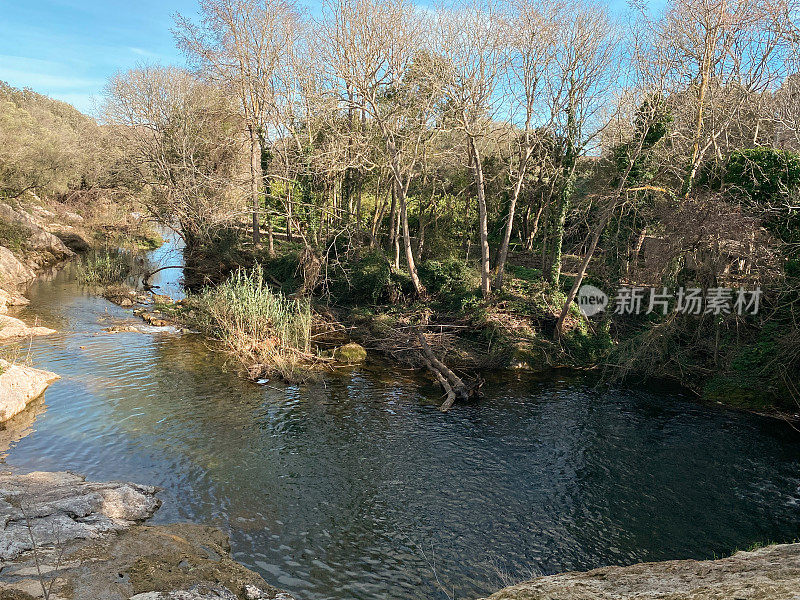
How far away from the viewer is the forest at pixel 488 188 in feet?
46.2

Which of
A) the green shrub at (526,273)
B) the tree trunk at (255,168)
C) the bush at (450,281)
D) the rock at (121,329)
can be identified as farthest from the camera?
the tree trunk at (255,168)

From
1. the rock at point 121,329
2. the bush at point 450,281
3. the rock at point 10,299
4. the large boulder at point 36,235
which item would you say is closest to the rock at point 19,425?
the rock at point 121,329

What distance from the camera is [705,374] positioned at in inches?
591

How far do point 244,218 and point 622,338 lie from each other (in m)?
18.3

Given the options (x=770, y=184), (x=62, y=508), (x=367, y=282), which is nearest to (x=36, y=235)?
(x=367, y=282)

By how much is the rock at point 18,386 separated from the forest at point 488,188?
445 centimetres

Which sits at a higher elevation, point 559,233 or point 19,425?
point 559,233

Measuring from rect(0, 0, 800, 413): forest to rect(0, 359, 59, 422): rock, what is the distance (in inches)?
175

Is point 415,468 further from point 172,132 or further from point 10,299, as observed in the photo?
point 172,132

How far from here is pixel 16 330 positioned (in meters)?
16.3

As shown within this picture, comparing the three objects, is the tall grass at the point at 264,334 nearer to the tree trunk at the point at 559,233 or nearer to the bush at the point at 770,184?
the tree trunk at the point at 559,233

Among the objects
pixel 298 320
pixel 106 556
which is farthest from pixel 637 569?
pixel 298 320

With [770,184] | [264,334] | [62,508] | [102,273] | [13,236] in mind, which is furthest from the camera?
[13,236]

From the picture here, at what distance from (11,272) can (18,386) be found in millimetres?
15123
